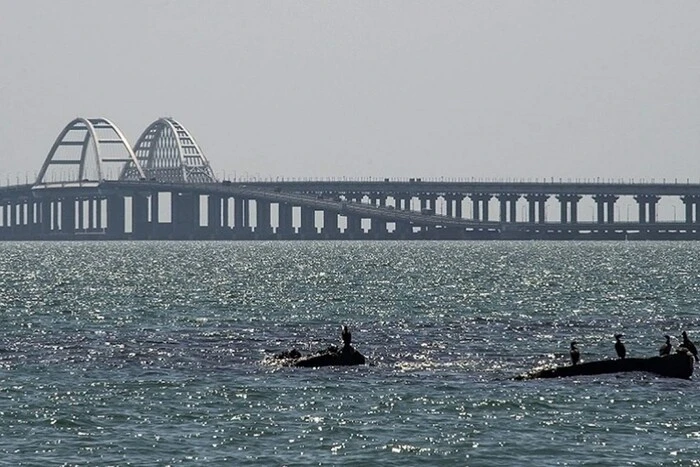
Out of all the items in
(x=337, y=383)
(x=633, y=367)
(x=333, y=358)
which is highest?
(x=333, y=358)

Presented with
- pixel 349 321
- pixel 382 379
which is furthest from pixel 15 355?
pixel 349 321

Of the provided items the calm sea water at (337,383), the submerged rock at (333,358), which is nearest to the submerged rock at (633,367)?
the calm sea water at (337,383)

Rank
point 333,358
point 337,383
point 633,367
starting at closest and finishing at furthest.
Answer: point 337,383
point 633,367
point 333,358

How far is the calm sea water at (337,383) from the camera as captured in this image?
117 ft

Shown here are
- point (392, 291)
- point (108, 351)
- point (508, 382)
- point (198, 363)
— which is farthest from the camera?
point (392, 291)

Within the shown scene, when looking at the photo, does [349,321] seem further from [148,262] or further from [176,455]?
[148,262]

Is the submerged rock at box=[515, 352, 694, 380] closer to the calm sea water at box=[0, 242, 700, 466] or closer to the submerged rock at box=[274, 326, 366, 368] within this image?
the calm sea water at box=[0, 242, 700, 466]

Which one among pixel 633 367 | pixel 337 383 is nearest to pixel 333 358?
pixel 337 383

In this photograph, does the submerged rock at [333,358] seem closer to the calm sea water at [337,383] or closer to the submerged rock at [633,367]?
the calm sea water at [337,383]

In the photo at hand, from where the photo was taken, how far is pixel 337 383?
45.9 meters

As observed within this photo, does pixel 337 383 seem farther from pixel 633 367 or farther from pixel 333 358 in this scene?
pixel 633 367

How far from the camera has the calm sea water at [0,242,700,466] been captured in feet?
117

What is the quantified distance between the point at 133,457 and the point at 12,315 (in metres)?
41.9

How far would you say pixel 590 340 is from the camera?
60.6m
